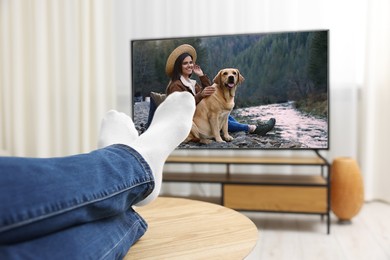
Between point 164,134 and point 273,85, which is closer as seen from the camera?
point 164,134

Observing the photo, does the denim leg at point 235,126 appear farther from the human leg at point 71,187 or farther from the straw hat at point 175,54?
the human leg at point 71,187

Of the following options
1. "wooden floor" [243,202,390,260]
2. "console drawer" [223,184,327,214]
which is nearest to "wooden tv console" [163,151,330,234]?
"console drawer" [223,184,327,214]

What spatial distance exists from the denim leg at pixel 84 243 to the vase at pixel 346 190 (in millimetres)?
1467

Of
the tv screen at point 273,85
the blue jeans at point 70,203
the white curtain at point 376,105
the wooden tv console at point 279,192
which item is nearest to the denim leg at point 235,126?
the tv screen at point 273,85

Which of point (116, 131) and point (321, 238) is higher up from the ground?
point (116, 131)

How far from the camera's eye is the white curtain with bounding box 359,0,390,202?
2230 mm

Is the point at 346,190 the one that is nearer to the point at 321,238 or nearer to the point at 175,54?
the point at 321,238

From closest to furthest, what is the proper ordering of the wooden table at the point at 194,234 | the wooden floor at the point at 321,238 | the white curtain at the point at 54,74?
the wooden table at the point at 194,234
the wooden floor at the point at 321,238
the white curtain at the point at 54,74

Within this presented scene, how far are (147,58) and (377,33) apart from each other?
1347mm

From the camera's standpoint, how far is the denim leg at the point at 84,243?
19.2 inches

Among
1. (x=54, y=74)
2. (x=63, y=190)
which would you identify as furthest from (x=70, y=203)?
(x=54, y=74)

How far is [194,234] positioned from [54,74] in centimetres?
218

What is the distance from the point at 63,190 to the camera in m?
0.53

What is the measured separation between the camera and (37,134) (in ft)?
8.67
